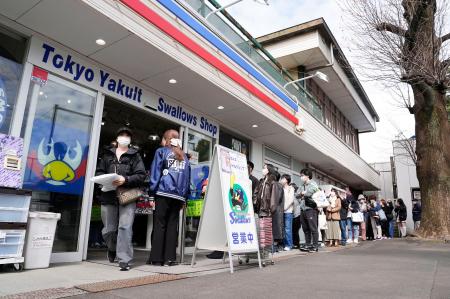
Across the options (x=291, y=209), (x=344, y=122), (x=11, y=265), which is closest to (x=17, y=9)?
(x=11, y=265)

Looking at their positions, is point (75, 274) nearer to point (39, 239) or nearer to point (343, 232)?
point (39, 239)

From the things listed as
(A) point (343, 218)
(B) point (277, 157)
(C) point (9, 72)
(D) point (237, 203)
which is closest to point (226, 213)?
(D) point (237, 203)

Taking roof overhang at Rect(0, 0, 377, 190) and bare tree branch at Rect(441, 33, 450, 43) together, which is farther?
bare tree branch at Rect(441, 33, 450, 43)

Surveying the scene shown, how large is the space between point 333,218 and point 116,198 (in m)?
6.94

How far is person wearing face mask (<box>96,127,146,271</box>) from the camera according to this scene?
14.3ft

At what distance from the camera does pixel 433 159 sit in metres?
10.9

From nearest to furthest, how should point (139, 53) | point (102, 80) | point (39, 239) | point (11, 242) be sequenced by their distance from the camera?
1. point (11, 242)
2. point (39, 239)
3. point (139, 53)
4. point (102, 80)

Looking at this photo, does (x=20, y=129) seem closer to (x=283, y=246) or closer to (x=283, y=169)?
(x=283, y=246)

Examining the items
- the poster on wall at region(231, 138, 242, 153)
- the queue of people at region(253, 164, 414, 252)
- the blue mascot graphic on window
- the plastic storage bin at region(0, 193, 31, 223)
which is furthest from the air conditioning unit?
the poster on wall at region(231, 138, 242, 153)

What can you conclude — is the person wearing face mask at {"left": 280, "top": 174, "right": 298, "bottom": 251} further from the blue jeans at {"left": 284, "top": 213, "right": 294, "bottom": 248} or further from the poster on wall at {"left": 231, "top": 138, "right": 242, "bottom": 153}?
the poster on wall at {"left": 231, "top": 138, "right": 242, "bottom": 153}

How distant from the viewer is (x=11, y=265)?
12.8 ft

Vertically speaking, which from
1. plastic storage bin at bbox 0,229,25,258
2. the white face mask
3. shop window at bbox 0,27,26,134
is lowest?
plastic storage bin at bbox 0,229,25,258

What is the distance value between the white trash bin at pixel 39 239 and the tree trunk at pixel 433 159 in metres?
10.7

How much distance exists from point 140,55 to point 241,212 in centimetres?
313
